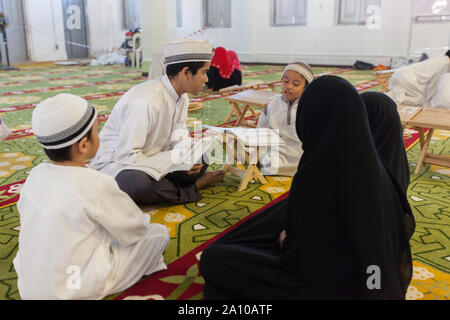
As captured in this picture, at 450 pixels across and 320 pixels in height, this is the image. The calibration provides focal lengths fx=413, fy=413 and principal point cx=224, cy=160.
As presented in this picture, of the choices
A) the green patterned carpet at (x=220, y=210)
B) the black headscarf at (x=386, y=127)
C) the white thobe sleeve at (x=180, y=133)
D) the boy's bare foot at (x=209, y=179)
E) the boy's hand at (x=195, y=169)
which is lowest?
the green patterned carpet at (x=220, y=210)

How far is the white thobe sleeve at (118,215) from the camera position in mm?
1297

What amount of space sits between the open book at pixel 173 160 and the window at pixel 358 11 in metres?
7.76

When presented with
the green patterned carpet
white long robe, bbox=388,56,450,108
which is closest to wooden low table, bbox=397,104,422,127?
the green patterned carpet

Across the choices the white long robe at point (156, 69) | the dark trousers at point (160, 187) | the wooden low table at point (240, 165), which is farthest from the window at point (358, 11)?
the dark trousers at point (160, 187)

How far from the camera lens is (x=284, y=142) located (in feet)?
9.21

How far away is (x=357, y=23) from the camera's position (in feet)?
29.8

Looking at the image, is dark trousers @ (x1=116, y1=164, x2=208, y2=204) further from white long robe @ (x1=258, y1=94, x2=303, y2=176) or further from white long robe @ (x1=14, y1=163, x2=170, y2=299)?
white long robe @ (x1=14, y1=163, x2=170, y2=299)

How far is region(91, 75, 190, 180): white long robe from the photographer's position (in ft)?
6.82

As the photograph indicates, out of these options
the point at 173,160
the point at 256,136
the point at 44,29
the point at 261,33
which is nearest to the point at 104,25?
the point at 44,29

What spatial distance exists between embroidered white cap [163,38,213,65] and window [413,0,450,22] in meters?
7.61

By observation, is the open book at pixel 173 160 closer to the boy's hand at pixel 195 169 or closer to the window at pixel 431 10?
the boy's hand at pixel 195 169

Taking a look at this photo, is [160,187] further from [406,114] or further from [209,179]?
[406,114]

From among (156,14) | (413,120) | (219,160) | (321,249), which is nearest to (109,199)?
(321,249)

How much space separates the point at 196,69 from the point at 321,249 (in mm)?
1363
